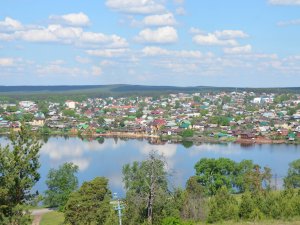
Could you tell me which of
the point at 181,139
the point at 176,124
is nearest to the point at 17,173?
the point at 181,139

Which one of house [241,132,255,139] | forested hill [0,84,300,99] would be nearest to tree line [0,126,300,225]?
house [241,132,255,139]

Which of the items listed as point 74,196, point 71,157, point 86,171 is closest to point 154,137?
point 71,157

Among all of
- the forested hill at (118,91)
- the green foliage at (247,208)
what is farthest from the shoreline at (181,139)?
the forested hill at (118,91)

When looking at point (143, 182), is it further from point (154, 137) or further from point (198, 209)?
point (154, 137)

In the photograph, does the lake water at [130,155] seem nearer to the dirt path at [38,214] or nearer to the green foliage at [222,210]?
the dirt path at [38,214]

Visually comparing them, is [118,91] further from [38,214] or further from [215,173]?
[38,214]

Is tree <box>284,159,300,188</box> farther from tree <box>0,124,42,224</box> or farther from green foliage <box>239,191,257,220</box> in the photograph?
tree <box>0,124,42,224</box>
